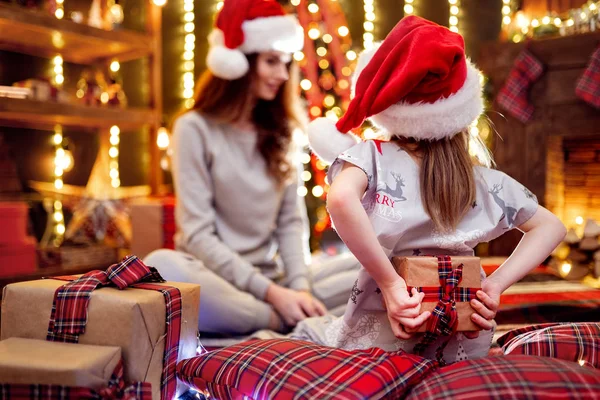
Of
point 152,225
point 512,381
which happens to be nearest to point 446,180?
point 512,381

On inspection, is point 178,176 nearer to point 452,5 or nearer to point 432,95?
point 432,95

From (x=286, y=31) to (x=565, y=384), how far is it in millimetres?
1199

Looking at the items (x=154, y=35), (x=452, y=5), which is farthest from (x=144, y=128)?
(x=452, y=5)

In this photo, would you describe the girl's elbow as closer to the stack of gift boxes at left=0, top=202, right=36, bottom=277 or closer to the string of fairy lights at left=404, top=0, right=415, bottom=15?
the stack of gift boxes at left=0, top=202, right=36, bottom=277

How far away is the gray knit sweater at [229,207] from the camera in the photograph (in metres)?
1.47

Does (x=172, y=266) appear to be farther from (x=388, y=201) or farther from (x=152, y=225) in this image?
(x=152, y=225)

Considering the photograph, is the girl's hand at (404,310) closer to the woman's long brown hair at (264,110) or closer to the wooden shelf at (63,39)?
the woman's long brown hair at (264,110)

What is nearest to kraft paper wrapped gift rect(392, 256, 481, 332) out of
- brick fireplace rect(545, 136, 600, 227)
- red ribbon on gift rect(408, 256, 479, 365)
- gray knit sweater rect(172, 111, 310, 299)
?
red ribbon on gift rect(408, 256, 479, 365)

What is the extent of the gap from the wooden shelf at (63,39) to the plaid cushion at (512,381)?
2.00m

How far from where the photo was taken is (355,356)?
0.78 m

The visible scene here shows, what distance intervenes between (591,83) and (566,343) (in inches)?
64.6

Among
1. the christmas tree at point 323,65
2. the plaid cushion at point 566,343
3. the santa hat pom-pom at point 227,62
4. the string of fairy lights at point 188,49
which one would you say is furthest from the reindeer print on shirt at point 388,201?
the string of fairy lights at point 188,49

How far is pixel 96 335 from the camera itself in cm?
77

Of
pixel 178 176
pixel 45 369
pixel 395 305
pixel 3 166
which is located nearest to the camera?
pixel 45 369
